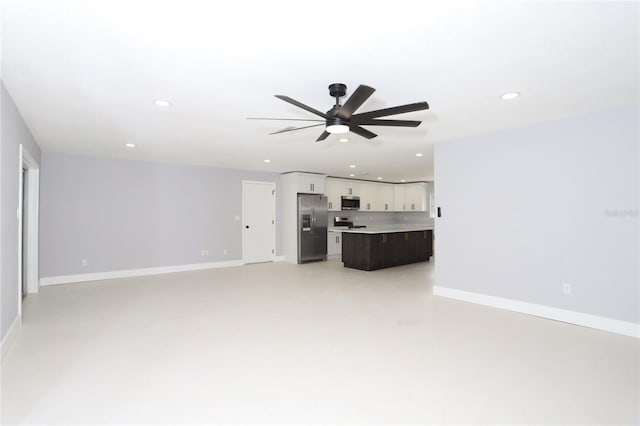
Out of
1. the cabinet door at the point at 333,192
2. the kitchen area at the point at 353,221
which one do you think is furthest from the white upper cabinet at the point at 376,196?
the cabinet door at the point at 333,192

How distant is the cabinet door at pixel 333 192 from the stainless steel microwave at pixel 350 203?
119mm

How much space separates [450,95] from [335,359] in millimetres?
2587

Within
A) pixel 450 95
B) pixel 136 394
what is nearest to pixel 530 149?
pixel 450 95

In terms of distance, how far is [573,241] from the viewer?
3.79 meters

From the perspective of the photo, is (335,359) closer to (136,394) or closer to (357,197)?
(136,394)

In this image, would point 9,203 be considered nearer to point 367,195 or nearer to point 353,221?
point 353,221

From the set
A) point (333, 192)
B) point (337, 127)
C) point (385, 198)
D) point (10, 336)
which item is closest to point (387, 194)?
point (385, 198)

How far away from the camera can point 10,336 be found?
3.12 meters

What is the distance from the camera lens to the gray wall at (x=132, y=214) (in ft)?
19.2

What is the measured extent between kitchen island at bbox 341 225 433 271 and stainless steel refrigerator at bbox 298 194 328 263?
1.04 m

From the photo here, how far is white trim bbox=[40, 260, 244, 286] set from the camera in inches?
229

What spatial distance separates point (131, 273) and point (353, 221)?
18.9ft

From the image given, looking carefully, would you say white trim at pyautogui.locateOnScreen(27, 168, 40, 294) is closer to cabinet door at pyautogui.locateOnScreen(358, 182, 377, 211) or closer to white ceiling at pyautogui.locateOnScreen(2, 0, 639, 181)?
white ceiling at pyautogui.locateOnScreen(2, 0, 639, 181)

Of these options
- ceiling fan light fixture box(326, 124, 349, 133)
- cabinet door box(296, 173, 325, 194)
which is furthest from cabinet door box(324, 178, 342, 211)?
ceiling fan light fixture box(326, 124, 349, 133)
